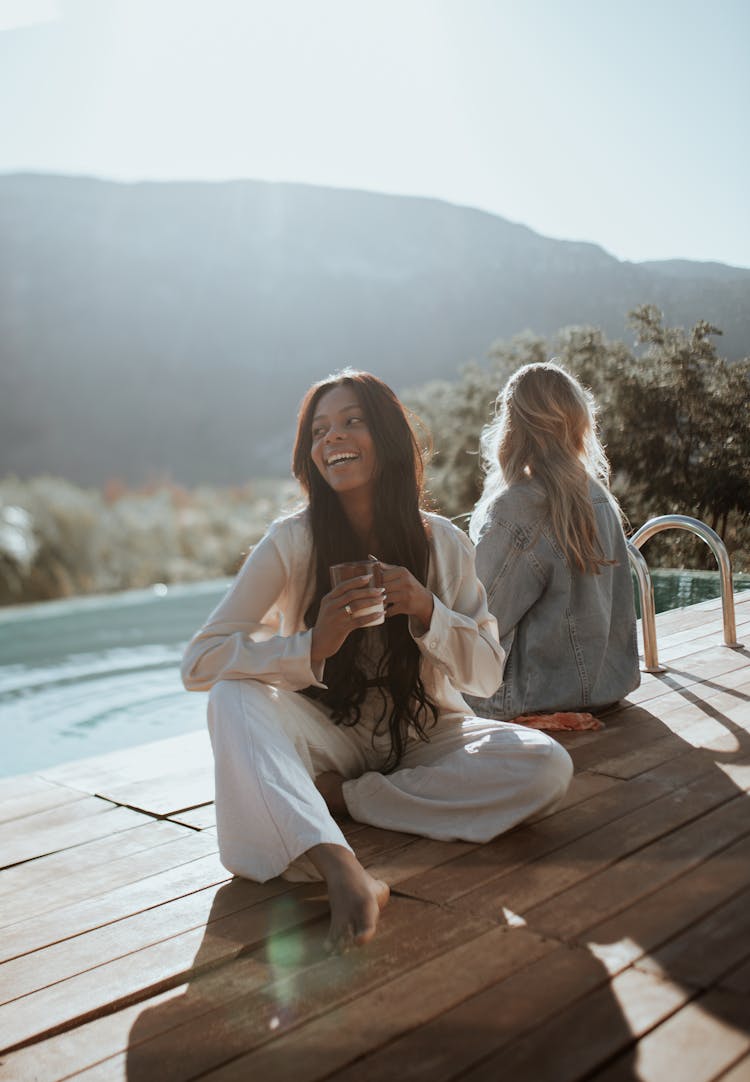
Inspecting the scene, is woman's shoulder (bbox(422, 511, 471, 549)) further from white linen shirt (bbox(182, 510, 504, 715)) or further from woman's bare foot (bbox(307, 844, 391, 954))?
woman's bare foot (bbox(307, 844, 391, 954))

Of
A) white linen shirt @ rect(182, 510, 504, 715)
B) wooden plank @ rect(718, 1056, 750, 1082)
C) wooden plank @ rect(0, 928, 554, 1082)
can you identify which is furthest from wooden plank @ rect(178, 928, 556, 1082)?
white linen shirt @ rect(182, 510, 504, 715)

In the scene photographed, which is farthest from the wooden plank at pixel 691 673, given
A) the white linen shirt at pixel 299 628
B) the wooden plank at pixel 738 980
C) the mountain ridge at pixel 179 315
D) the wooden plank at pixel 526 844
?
the mountain ridge at pixel 179 315

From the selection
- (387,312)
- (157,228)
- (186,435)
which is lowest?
(186,435)

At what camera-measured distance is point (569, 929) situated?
1.45 m

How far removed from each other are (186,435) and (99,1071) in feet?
101

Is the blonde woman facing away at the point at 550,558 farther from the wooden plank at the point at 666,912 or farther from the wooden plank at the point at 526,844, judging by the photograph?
the wooden plank at the point at 666,912

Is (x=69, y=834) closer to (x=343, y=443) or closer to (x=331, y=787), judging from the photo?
(x=331, y=787)

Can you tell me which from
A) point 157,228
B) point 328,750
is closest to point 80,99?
point 157,228

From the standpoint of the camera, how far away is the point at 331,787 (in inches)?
80.8

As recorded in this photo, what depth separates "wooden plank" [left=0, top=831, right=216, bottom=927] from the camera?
181 cm

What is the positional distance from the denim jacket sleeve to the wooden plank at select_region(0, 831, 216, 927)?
1004 mm

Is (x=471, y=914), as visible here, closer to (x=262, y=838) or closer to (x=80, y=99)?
(x=262, y=838)

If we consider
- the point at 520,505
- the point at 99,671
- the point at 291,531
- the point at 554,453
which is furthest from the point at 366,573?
the point at 99,671

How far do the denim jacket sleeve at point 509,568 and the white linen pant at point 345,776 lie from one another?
0.56 meters
